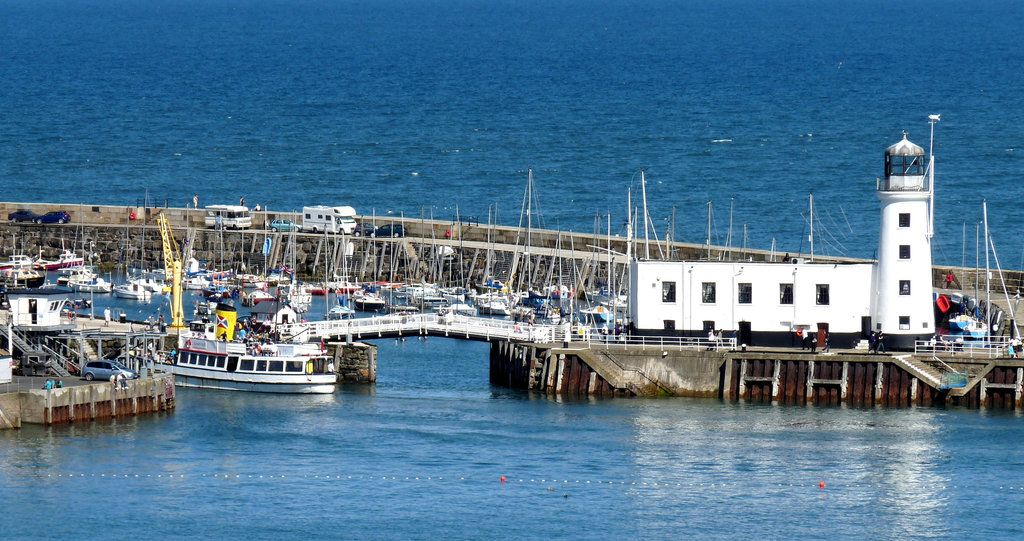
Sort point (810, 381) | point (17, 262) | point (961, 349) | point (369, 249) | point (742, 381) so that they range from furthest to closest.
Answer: point (17, 262), point (369, 249), point (961, 349), point (742, 381), point (810, 381)

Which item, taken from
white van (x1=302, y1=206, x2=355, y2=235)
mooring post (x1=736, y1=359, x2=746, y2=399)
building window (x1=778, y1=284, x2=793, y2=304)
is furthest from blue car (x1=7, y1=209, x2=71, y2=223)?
mooring post (x1=736, y1=359, x2=746, y2=399)

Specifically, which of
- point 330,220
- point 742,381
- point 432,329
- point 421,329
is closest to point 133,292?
point 330,220

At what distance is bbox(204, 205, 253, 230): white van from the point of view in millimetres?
110750

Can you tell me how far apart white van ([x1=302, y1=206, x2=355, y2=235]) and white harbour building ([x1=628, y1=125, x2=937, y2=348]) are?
37557 millimetres

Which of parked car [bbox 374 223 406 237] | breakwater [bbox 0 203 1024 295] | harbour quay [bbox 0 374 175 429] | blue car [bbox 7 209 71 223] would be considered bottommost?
harbour quay [bbox 0 374 175 429]

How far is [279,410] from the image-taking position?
234 feet

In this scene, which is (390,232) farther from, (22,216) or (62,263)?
(22,216)

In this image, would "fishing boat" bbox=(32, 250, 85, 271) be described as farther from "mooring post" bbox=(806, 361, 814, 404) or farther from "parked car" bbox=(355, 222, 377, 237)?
"mooring post" bbox=(806, 361, 814, 404)

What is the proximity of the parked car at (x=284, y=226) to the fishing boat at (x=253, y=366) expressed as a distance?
3449 centimetres

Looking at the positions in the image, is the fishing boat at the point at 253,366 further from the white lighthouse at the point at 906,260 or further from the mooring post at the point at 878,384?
the white lighthouse at the point at 906,260

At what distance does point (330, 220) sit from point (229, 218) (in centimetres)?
646

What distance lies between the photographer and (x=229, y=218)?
4370 inches

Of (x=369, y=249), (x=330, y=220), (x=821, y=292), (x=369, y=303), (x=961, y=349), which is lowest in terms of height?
(x=961, y=349)

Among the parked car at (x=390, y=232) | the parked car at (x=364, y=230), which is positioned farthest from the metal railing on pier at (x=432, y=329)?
the parked car at (x=364, y=230)
